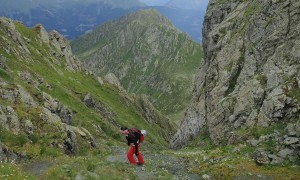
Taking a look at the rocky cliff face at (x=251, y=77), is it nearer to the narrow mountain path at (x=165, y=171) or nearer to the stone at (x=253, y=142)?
the stone at (x=253, y=142)

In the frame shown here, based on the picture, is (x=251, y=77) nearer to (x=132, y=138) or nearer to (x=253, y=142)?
(x=253, y=142)

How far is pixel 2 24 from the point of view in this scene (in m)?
118

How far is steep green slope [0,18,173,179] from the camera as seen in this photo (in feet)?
126

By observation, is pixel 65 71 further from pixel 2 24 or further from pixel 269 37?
pixel 269 37

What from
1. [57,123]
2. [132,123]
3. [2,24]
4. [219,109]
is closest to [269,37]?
[219,109]

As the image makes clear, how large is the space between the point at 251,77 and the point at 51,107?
29562 mm

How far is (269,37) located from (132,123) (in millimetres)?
70145

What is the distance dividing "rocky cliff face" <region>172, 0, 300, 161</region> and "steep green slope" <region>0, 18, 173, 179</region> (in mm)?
16145

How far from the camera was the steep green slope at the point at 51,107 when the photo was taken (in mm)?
38281

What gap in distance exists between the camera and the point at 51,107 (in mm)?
59312

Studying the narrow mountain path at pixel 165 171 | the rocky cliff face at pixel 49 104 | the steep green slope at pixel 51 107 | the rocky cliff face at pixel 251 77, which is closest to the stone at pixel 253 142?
the rocky cliff face at pixel 251 77

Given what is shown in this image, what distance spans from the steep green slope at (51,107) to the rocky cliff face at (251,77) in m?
16.1

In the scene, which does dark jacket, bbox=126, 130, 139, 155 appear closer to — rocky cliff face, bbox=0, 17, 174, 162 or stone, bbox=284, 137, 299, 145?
rocky cliff face, bbox=0, 17, 174, 162

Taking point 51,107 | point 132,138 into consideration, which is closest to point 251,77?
point 132,138
